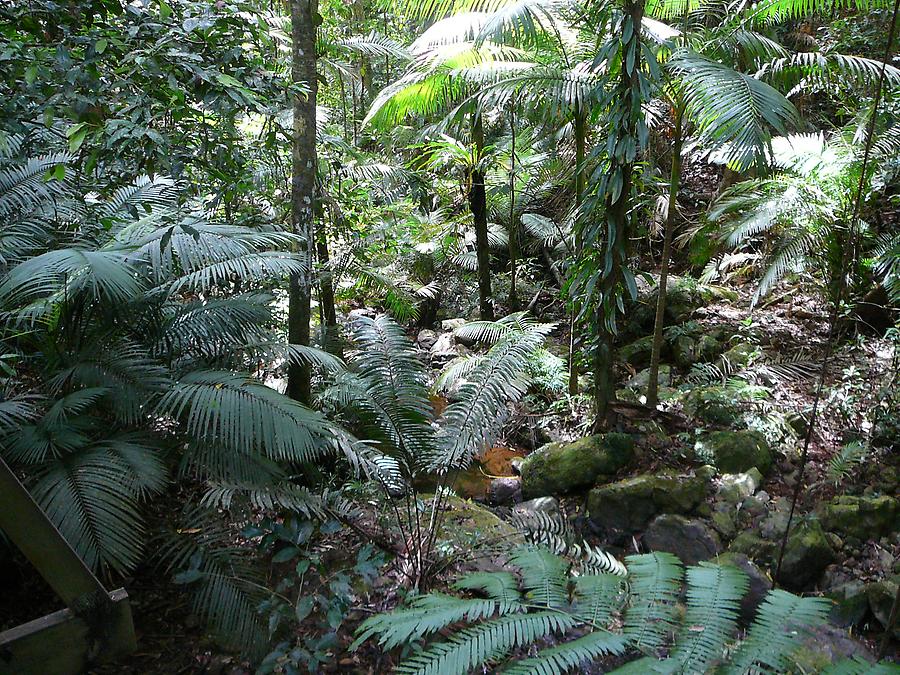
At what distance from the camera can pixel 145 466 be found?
254 cm

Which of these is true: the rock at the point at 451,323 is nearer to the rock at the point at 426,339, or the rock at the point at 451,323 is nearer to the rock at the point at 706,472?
the rock at the point at 426,339

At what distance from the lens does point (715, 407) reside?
4734 millimetres

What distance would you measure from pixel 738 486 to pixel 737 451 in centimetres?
29

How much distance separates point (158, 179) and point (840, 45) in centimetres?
672

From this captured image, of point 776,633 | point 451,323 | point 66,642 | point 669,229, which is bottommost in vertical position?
point 451,323

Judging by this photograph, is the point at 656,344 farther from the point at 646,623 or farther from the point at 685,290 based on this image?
the point at 646,623

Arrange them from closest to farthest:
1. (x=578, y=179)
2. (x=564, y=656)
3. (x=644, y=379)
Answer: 1. (x=564, y=656)
2. (x=578, y=179)
3. (x=644, y=379)

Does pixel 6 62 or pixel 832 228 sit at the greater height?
pixel 6 62

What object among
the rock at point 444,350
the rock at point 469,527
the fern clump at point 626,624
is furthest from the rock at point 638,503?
the rock at point 444,350

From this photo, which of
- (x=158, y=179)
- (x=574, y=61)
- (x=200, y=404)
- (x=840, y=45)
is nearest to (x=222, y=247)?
(x=200, y=404)

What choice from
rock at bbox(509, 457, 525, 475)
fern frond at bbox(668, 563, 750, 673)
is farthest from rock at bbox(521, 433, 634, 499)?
fern frond at bbox(668, 563, 750, 673)

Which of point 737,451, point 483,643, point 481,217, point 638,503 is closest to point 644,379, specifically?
point 737,451

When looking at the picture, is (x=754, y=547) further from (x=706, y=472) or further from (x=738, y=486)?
(x=706, y=472)

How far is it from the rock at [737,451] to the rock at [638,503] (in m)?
0.33
